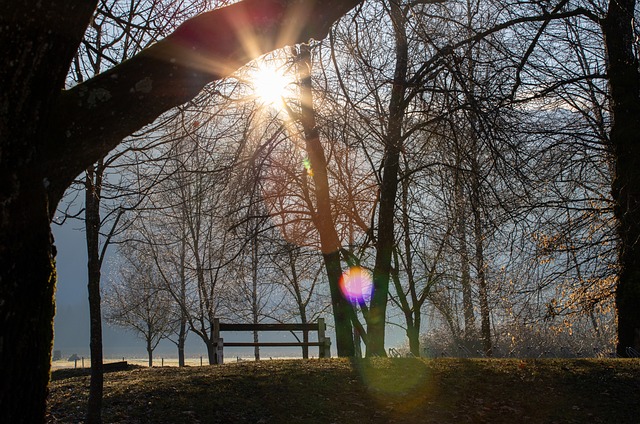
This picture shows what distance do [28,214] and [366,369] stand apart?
5.77 meters

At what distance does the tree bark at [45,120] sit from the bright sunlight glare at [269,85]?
4499 mm

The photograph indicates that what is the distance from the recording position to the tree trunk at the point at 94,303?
5719 millimetres

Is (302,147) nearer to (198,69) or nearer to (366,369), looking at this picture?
(366,369)

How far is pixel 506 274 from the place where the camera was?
11.8m

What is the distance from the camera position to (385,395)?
643 cm

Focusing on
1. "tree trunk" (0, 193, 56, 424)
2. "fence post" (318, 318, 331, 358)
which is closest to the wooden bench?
"fence post" (318, 318, 331, 358)

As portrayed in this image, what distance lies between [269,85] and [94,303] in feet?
14.2

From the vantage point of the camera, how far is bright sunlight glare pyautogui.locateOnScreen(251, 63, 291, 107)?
26.2ft

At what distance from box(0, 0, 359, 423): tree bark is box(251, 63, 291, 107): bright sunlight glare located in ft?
14.8

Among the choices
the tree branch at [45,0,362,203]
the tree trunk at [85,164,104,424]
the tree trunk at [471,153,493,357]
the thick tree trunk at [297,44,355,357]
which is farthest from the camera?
the thick tree trunk at [297,44,355,357]

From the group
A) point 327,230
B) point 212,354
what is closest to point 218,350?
point 212,354

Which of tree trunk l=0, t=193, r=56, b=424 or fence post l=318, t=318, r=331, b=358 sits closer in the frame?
tree trunk l=0, t=193, r=56, b=424

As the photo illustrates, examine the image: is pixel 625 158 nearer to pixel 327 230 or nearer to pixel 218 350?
pixel 327 230

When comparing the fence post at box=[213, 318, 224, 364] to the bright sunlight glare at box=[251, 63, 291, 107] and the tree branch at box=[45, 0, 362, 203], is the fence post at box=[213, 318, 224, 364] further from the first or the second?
the tree branch at box=[45, 0, 362, 203]
